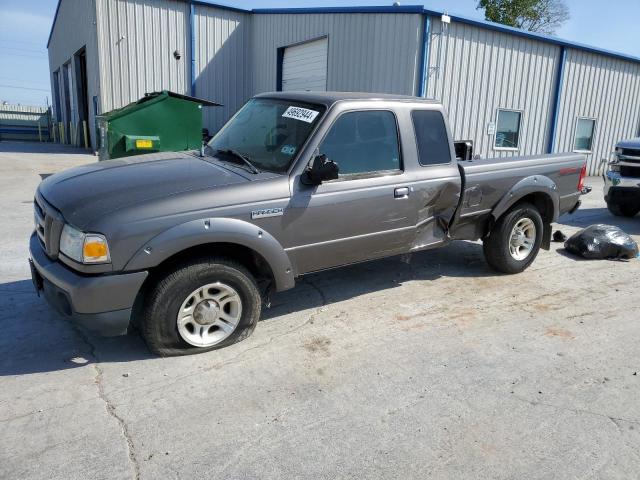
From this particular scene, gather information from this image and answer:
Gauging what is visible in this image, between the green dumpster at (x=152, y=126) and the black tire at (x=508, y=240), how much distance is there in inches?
265

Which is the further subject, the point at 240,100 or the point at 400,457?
the point at 240,100

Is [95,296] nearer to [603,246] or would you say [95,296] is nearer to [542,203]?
[542,203]

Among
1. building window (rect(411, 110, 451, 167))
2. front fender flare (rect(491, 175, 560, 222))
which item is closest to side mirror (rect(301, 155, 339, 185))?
building window (rect(411, 110, 451, 167))

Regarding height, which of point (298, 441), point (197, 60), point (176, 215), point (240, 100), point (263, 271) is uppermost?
point (197, 60)

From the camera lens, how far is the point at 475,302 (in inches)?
200

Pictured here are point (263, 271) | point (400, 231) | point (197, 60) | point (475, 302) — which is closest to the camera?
point (263, 271)

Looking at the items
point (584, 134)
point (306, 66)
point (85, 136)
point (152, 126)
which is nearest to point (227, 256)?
point (152, 126)

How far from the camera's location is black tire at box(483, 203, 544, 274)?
5.63 metres

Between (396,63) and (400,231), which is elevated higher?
(396,63)

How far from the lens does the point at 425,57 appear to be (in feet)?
39.4

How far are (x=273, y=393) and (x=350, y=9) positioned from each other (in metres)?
12.0

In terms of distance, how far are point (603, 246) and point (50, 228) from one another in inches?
248

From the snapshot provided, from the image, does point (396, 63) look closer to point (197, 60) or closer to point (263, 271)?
point (197, 60)

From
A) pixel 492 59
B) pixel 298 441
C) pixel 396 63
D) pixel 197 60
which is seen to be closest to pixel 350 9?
pixel 396 63
